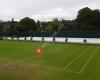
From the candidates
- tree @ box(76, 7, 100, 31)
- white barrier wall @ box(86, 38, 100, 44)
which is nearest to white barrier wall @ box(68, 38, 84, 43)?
white barrier wall @ box(86, 38, 100, 44)

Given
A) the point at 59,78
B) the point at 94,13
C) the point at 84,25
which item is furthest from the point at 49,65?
the point at 94,13

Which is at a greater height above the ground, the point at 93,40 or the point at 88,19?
the point at 88,19

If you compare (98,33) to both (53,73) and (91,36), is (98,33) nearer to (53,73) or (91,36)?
(91,36)

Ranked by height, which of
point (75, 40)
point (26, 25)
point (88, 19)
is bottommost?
point (75, 40)

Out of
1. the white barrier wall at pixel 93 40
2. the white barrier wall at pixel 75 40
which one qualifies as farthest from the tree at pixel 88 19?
the white barrier wall at pixel 93 40

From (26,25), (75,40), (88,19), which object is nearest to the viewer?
(75,40)

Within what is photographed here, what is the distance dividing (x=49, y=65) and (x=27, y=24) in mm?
63488

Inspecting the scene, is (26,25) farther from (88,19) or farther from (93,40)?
(93,40)

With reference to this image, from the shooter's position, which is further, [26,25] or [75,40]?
[26,25]

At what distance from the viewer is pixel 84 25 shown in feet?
214

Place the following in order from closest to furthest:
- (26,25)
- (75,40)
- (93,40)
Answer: (93,40) < (75,40) < (26,25)

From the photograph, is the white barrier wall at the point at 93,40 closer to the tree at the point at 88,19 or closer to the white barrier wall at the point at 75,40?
the white barrier wall at the point at 75,40

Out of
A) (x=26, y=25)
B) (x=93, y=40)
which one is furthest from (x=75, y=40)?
(x=26, y=25)

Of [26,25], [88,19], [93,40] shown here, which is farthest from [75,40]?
[26,25]
